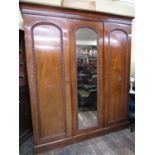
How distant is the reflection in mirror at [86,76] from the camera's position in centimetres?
184

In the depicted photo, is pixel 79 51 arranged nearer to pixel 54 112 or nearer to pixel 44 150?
pixel 54 112

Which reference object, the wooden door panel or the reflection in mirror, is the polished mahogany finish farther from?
the reflection in mirror

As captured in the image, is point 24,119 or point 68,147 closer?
point 68,147

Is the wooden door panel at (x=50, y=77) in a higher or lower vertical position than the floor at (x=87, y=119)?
higher

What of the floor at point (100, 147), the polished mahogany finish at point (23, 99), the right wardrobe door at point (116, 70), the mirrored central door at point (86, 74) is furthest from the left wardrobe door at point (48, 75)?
the right wardrobe door at point (116, 70)

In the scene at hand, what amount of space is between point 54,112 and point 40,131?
0.34m

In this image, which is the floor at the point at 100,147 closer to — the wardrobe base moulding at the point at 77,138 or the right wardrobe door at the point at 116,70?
the wardrobe base moulding at the point at 77,138

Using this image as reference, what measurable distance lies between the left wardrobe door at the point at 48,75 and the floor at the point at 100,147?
0.78ft

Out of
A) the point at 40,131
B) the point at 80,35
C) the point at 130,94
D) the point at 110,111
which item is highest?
the point at 80,35

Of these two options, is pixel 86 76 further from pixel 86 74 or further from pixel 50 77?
pixel 50 77

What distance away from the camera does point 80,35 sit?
5.95 feet

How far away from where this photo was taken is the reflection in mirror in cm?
184
